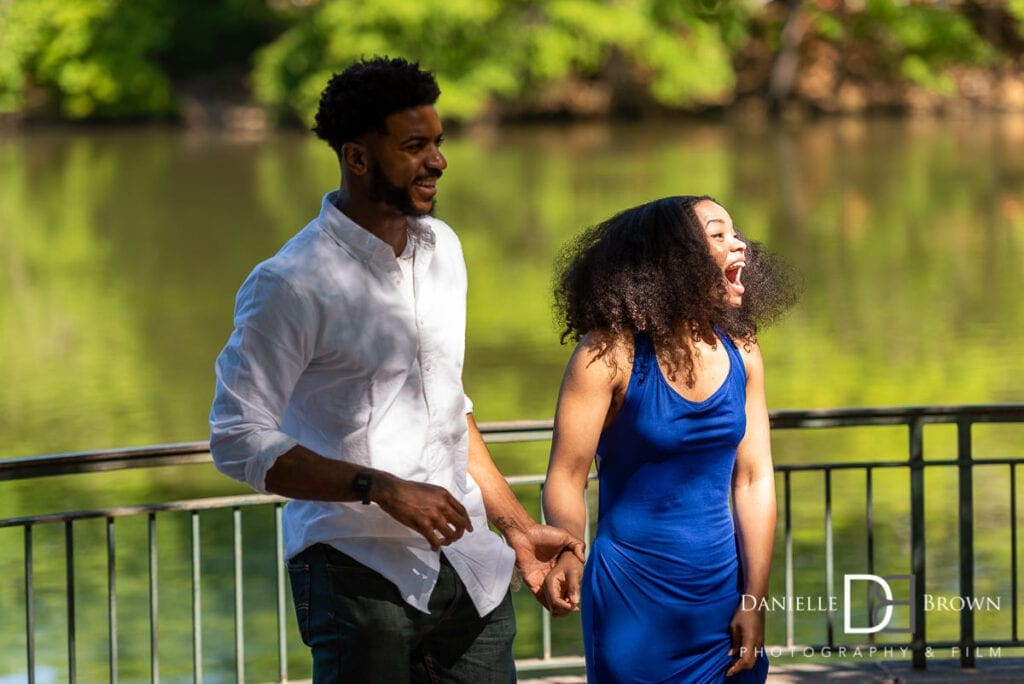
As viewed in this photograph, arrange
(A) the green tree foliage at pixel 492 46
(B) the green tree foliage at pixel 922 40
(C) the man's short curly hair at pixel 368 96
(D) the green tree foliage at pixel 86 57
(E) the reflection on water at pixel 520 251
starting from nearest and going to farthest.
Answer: (C) the man's short curly hair at pixel 368 96 < (E) the reflection on water at pixel 520 251 < (A) the green tree foliage at pixel 492 46 < (B) the green tree foliage at pixel 922 40 < (D) the green tree foliage at pixel 86 57

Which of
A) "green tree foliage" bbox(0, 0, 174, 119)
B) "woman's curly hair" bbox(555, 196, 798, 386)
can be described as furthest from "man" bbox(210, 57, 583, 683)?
"green tree foliage" bbox(0, 0, 174, 119)

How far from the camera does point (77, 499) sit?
1157cm

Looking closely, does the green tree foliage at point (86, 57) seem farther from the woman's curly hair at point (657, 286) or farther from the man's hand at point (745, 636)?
the man's hand at point (745, 636)

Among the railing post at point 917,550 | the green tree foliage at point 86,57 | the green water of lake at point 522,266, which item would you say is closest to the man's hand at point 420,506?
the green water of lake at point 522,266

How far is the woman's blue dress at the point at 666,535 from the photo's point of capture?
139 inches

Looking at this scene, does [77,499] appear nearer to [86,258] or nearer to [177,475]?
[177,475]

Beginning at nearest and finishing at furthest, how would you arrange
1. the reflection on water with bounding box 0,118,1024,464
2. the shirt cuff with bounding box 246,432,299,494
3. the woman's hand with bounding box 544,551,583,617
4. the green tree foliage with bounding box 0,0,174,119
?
the shirt cuff with bounding box 246,432,299,494, the woman's hand with bounding box 544,551,583,617, the reflection on water with bounding box 0,118,1024,464, the green tree foliage with bounding box 0,0,174,119

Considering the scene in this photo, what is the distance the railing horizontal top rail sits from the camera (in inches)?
187

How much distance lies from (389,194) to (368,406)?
1.26ft

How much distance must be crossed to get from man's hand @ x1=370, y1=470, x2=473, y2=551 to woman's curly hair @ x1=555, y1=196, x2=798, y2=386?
0.58 meters

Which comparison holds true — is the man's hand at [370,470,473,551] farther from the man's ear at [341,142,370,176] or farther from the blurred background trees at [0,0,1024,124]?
the blurred background trees at [0,0,1024,124]

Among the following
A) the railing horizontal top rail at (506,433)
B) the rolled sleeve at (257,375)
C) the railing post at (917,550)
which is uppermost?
the rolled sleeve at (257,375)

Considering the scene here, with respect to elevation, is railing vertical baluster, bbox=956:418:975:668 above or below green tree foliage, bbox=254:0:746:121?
below

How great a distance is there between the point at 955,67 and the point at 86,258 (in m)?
37.3
